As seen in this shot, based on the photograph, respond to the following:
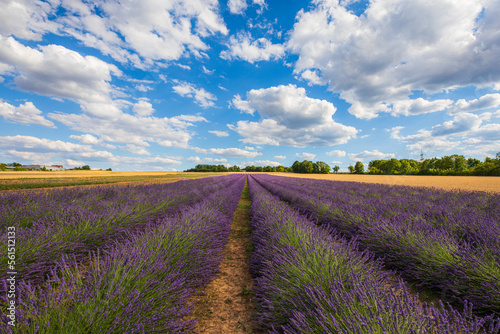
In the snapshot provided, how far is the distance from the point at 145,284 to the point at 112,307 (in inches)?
13.2

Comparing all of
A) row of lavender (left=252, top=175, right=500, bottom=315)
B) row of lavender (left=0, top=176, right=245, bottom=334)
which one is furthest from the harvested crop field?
row of lavender (left=252, top=175, right=500, bottom=315)

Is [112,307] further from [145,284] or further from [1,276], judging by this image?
[1,276]

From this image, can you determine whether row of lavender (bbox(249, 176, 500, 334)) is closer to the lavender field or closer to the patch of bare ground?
the lavender field

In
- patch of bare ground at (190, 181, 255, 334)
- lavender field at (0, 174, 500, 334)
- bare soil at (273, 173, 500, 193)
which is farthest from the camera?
bare soil at (273, 173, 500, 193)

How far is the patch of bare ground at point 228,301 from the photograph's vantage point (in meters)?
1.95

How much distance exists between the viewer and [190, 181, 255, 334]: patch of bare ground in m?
1.95

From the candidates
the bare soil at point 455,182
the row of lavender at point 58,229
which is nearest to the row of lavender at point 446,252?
the row of lavender at point 58,229

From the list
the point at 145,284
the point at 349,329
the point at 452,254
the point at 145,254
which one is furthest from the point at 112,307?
the point at 452,254

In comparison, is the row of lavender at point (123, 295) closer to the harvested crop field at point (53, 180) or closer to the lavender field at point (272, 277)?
the lavender field at point (272, 277)

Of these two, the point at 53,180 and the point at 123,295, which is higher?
the point at 53,180

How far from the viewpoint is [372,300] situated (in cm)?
138

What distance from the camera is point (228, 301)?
2.32 meters

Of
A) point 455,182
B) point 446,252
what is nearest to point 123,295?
point 446,252

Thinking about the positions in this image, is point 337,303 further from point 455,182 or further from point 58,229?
point 455,182
